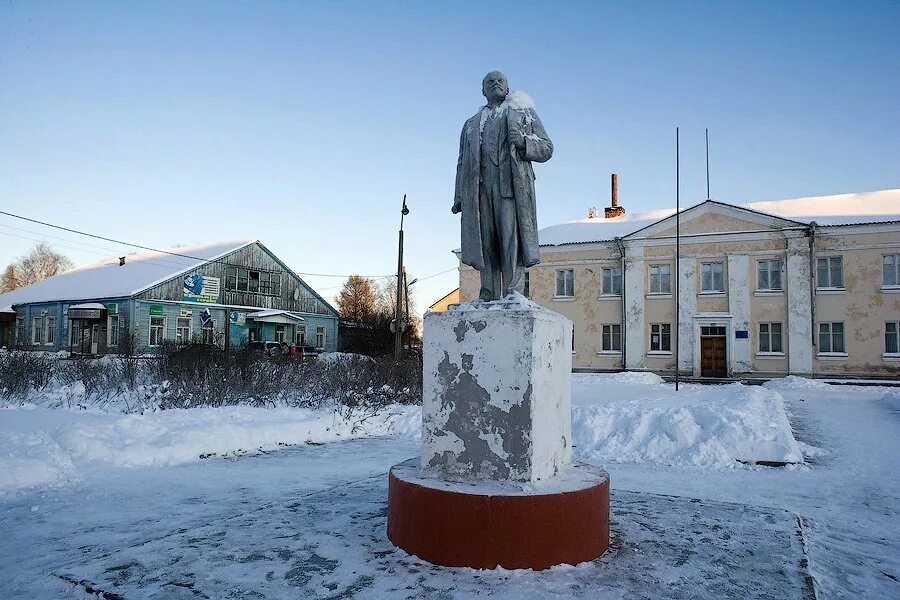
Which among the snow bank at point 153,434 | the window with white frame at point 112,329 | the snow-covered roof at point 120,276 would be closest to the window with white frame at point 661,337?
the snow bank at point 153,434

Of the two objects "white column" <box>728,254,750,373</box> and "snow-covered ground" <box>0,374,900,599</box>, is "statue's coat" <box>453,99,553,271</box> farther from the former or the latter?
"white column" <box>728,254,750,373</box>

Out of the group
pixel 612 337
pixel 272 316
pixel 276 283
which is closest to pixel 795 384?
pixel 612 337

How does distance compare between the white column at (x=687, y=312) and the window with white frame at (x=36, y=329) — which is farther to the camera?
the window with white frame at (x=36, y=329)

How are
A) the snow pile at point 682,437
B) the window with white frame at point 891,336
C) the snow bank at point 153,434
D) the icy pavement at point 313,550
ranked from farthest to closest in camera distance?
the window with white frame at point 891,336 < the snow pile at point 682,437 < the snow bank at point 153,434 < the icy pavement at point 313,550

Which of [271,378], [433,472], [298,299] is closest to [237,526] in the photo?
[433,472]

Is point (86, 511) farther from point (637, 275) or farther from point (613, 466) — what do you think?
point (637, 275)

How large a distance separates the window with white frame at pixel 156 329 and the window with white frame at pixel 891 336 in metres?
32.7

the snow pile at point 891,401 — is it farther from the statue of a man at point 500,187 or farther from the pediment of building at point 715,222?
the statue of a man at point 500,187

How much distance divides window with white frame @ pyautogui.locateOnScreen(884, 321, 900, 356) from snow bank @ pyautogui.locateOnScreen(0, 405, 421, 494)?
22.7 metres

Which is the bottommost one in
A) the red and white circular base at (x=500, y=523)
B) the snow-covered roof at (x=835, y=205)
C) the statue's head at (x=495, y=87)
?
the red and white circular base at (x=500, y=523)

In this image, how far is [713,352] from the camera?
90.9 ft

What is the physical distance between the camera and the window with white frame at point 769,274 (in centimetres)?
2694

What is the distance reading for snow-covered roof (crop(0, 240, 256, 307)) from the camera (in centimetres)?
3206

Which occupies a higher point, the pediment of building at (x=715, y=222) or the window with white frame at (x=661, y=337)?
the pediment of building at (x=715, y=222)
